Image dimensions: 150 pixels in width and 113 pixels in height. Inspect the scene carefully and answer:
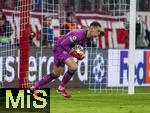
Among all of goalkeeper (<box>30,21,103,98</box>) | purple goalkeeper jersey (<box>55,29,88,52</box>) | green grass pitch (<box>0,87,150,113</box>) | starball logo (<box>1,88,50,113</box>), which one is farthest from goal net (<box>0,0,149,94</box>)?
starball logo (<box>1,88,50,113</box>)

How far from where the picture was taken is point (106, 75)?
2300 centimetres

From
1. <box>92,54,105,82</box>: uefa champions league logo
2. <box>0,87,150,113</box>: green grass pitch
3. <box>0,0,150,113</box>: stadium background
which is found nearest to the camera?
<box>0,87,150,113</box>: green grass pitch

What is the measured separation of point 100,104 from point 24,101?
3317mm

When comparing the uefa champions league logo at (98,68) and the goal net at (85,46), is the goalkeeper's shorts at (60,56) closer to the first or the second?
the goal net at (85,46)

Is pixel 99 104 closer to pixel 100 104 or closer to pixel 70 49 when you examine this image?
pixel 100 104

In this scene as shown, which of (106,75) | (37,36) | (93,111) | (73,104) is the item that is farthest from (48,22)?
(93,111)

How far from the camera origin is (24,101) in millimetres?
13203

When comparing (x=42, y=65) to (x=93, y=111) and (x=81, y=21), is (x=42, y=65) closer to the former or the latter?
(x=81, y=21)

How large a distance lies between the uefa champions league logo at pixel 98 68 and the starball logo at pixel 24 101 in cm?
908

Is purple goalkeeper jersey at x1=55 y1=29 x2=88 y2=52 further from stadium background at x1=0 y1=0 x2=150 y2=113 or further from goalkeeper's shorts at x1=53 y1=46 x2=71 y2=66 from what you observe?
stadium background at x1=0 y1=0 x2=150 y2=113

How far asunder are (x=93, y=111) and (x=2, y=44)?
800cm

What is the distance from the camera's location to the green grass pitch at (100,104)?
47.8ft

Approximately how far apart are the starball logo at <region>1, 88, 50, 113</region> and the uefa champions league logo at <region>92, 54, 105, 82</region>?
9.08m

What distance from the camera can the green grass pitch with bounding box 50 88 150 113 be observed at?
1456 centimetres
